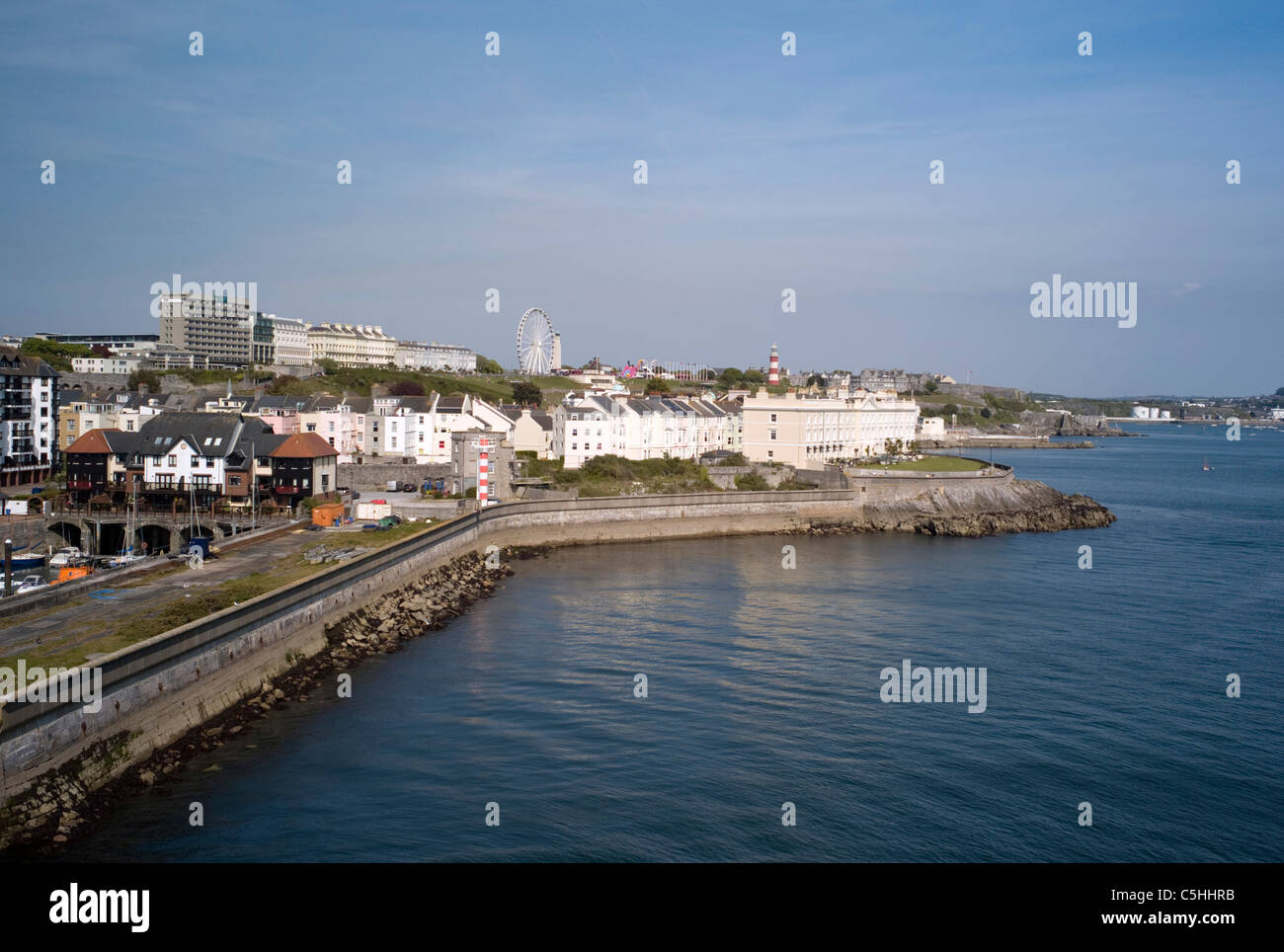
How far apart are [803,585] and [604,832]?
784 inches

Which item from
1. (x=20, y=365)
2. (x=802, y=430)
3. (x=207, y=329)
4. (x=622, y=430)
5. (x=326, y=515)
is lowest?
(x=326, y=515)

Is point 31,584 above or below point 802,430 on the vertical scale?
below

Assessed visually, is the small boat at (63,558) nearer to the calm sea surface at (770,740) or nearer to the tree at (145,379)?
the calm sea surface at (770,740)

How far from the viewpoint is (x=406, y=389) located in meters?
68.2

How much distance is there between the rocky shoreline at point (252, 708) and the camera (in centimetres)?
1283

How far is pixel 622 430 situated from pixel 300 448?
67.0 ft

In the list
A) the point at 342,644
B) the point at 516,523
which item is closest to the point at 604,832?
the point at 342,644

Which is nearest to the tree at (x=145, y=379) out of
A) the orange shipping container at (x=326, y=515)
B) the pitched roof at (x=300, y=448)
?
the pitched roof at (x=300, y=448)

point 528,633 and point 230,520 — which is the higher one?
point 230,520

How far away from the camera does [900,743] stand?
1708 cm

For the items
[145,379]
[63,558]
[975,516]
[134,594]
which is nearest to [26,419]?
→ [63,558]

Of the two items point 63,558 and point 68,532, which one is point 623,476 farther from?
point 63,558

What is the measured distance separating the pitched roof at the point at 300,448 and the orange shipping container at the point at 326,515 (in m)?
2.80

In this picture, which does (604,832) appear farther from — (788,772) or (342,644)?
(342,644)
